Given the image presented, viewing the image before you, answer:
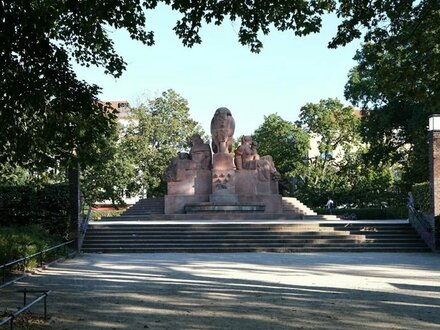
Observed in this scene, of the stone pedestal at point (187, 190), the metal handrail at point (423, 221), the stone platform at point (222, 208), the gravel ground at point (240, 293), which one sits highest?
the stone pedestal at point (187, 190)

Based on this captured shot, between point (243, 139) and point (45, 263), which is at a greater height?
point (243, 139)

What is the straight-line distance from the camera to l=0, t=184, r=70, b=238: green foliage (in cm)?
2377

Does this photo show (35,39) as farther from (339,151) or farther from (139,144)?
(339,151)

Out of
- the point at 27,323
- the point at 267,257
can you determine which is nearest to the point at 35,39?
the point at 27,323

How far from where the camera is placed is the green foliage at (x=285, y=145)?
6019 cm

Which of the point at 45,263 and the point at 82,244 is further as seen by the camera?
the point at 82,244

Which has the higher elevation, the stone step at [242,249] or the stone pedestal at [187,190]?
the stone pedestal at [187,190]

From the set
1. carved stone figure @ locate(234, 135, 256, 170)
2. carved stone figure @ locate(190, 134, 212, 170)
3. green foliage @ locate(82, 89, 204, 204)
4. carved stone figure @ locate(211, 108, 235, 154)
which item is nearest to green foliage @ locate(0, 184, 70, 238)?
carved stone figure @ locate(190, 134, 212, 170)

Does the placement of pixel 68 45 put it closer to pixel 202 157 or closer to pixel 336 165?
pixel 202 157

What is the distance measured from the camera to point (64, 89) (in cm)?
1048

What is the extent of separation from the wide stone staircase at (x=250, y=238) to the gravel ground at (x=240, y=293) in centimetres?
339

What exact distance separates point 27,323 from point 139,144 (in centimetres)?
4685

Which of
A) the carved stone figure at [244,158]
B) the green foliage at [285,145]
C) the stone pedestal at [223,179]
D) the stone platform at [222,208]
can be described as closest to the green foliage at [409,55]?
the stone platform at [222,208]

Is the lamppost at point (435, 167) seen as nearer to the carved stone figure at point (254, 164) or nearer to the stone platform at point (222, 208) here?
the stone platform at point (222, 208)
